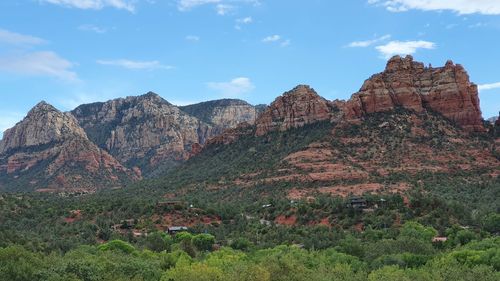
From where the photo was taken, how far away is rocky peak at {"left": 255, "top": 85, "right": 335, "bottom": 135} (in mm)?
139250

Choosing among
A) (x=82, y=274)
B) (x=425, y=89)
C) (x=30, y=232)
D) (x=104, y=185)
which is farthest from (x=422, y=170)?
(x=104, y=185)

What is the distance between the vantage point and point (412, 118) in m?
122

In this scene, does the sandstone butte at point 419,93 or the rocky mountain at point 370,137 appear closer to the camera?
the rocky mountain at point 370,137

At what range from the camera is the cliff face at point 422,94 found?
124125 mm

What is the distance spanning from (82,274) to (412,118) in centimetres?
9293

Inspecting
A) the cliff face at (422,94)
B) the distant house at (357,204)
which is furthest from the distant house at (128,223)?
the cliff face at (422,94)

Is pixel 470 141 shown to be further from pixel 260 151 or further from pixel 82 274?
pixel 82 274

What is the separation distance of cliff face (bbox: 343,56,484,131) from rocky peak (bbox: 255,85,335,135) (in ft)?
41.2

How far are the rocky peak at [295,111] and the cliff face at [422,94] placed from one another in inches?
495

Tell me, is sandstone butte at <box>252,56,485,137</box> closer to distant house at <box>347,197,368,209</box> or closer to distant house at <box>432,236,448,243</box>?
distant house at <box>347,197,368,209</box>

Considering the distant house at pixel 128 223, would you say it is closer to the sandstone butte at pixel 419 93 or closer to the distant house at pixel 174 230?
the distant house at pixel 174 230

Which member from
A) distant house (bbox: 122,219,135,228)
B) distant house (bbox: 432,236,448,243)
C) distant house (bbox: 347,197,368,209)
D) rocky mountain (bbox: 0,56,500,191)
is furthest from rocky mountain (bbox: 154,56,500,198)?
distant house (bbox: 432,236,448,243)

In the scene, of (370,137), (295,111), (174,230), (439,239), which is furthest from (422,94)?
(174,230)

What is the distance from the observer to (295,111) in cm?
14125
